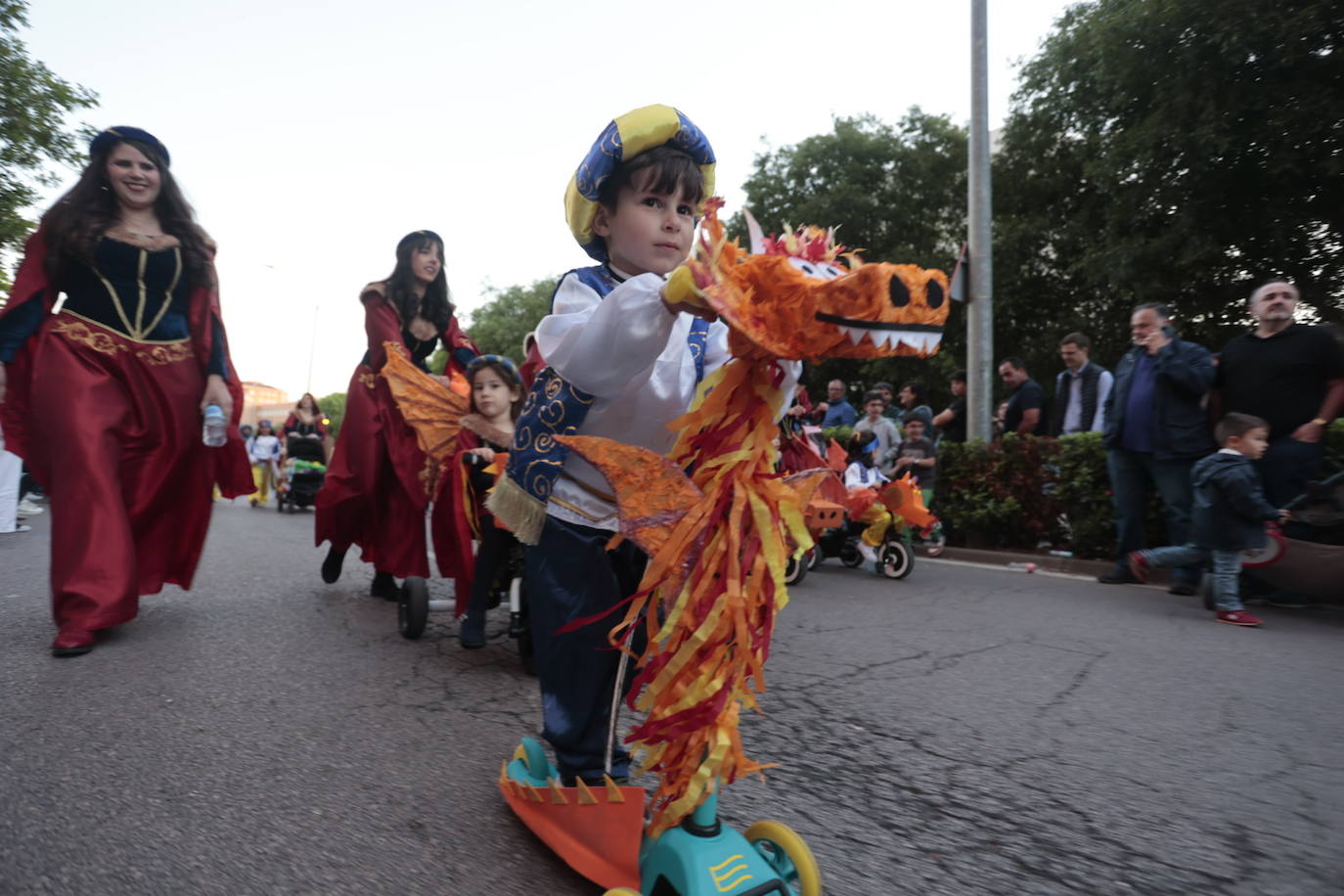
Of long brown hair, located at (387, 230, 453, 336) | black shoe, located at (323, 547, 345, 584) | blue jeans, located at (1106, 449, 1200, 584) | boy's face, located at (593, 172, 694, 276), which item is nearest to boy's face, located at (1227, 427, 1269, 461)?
blue jeans, located at (1106, 449, 1200, 584)

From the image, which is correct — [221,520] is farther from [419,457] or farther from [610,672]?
[610,672]

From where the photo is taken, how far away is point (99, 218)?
3.82 metres

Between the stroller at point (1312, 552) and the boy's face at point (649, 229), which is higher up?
the boy's face at point (649, 229)

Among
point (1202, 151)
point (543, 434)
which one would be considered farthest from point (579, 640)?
point (1202, 151)

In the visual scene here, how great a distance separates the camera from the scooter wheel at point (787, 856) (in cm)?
167

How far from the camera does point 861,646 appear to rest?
436 centimetres

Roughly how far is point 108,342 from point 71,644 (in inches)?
49.9

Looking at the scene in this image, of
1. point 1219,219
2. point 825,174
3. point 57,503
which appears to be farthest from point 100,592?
point 825,174

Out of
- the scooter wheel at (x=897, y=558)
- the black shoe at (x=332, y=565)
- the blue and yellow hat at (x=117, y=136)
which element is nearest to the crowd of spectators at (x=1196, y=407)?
the scooter wheel at (x=897, y=558)

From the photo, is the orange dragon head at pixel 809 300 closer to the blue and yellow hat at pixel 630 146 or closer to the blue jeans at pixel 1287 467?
the blue and yellow hat at pixel 630 146

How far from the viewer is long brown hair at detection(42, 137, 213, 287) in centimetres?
374

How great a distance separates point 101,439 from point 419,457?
1.40 m

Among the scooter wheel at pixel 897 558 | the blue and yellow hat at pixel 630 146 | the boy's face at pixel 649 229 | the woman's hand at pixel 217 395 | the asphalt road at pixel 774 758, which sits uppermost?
the blue and yellow hat at pixel 630 146

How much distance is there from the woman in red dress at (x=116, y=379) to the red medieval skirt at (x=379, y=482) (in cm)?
65
